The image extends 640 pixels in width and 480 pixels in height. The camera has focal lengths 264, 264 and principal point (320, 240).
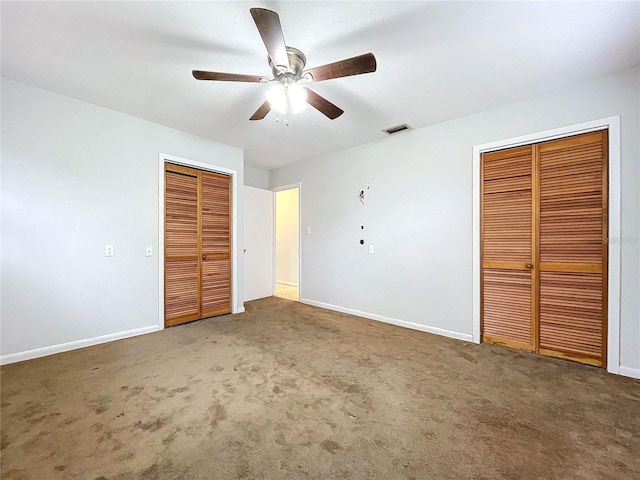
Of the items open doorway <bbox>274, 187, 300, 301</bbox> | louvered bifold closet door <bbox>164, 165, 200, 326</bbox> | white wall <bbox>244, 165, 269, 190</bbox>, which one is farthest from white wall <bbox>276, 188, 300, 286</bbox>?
louvered bifold closet door <bbox>164, 165, 200, 326</bbox>

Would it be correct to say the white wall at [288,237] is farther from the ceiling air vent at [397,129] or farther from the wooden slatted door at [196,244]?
the ceiling air vent at [397,129]

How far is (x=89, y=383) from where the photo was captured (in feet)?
6.79

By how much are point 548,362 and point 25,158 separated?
17.1ft

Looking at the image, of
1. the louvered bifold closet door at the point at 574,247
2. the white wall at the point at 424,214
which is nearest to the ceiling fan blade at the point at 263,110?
the white wall at the point at 424,214

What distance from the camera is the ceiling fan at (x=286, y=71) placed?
140 cm

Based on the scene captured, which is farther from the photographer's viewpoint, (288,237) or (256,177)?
(288,237)

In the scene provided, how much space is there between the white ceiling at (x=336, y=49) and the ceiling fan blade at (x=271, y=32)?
0.28 m

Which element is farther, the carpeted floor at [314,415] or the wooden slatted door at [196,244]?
the wooden slatted door at [196,244]

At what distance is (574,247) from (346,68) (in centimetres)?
262

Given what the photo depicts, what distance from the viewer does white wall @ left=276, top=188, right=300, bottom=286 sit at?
6555 millimetres

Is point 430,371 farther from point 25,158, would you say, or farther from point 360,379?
point 25,158

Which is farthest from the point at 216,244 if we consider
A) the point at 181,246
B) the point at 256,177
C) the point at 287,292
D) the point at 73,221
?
the point at 287,292

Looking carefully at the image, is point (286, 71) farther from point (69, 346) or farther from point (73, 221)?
point (69, 346)

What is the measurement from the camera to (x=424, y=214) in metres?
3.32
